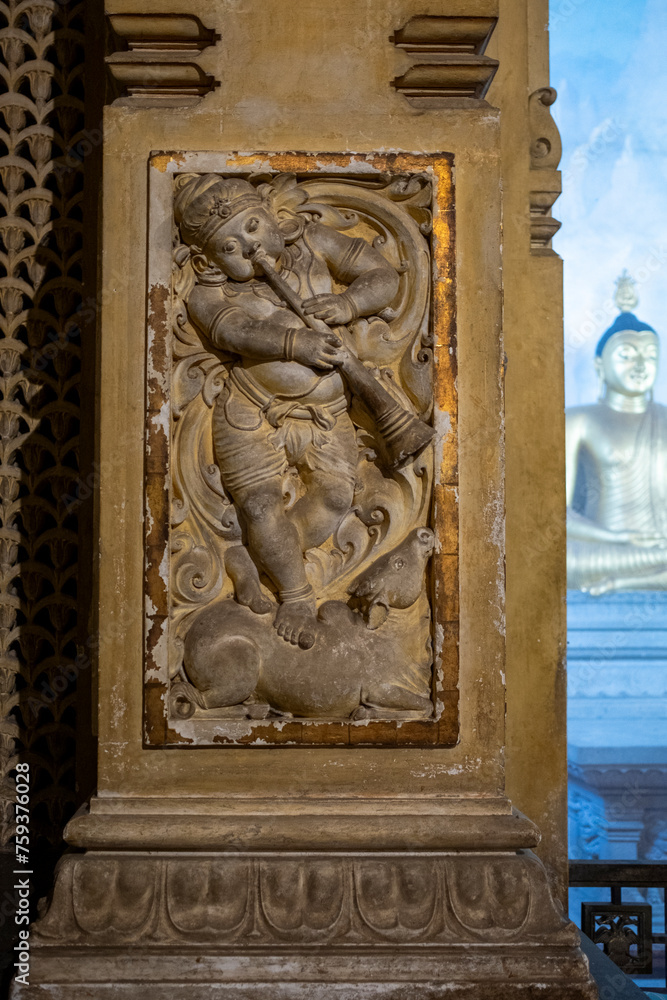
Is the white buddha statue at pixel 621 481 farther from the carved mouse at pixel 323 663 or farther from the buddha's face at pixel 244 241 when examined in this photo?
the buddha's face at pixel 244 241

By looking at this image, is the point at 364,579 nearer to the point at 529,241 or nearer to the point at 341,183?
the point at 341,183

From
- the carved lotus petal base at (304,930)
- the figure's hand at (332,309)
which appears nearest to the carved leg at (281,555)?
the figure's hand at (332,309)

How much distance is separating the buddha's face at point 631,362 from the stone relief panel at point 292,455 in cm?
704

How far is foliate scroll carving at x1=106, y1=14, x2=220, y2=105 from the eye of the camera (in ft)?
8.14

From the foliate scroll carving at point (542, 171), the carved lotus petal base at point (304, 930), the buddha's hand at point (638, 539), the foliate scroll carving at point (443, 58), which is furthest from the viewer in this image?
the buddha's hand at point (638, 539)

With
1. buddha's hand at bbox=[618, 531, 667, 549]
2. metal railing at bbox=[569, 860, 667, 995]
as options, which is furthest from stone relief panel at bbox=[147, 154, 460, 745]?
buddha's hand at bbox=[618, 531, 667, 549]

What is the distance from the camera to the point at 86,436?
332cm

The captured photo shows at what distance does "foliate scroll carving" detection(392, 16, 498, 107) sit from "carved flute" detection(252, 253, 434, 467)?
25.6 inches

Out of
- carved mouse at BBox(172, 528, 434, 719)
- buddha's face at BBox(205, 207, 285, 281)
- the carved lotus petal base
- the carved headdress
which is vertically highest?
the carved headdress

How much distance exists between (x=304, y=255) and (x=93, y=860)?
65.2 inches

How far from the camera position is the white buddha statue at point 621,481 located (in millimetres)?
8984

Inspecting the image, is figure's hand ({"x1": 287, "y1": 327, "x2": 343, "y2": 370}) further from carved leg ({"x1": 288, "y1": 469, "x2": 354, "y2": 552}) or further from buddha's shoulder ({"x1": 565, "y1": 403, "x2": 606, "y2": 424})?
buddha's shoulder ({"x1": 565, "y1": 403, "x2": 606, "y2": 424})

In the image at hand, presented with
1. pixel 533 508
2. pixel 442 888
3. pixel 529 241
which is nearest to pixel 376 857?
pixel 442 888

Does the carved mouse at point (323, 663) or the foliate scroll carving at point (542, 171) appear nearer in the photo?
the carved mouse at point (323, 663)
